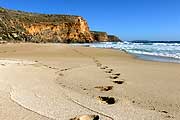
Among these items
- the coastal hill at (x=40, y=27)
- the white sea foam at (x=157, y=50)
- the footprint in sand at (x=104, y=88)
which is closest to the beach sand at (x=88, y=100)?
the footprint in sand at (x=104, y=88)

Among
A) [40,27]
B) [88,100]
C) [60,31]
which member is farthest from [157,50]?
[60,31]

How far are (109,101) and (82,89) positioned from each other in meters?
1.06

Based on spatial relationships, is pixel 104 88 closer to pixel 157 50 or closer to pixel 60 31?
pixel 157 50

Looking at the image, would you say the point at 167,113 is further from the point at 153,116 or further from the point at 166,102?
the point at 166,102

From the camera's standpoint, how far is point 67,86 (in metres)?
6.52

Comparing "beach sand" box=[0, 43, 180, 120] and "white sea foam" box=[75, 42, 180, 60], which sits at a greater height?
"beach sand" box=[0, 43, 180, 120]

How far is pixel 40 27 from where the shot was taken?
63.5 meters

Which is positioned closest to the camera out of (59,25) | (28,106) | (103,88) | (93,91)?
(28,106)

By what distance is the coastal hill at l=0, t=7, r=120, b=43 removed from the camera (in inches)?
2023

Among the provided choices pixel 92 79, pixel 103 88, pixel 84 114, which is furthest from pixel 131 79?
pixel 84 114

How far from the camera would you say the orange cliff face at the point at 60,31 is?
203ft

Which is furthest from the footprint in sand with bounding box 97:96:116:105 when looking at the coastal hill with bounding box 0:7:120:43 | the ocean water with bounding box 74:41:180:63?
the coastal hill with bounding box 0:7:120:43

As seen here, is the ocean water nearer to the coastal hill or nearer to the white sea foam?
the white sea foam

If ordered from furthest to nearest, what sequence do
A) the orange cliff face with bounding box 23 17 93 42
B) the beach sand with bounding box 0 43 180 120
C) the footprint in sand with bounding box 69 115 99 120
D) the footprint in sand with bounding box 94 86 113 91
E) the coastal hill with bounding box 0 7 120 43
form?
the orange cliff face with bounding box 23 17 93 42 < the coastal hill with bounding box 0 7 120 43 < the footprint in sand with bounding box 94 86 113 91 < the beach sand with bounding box 0 43 180 120 < the footprint in sand with bounding box 69 115 99 120
